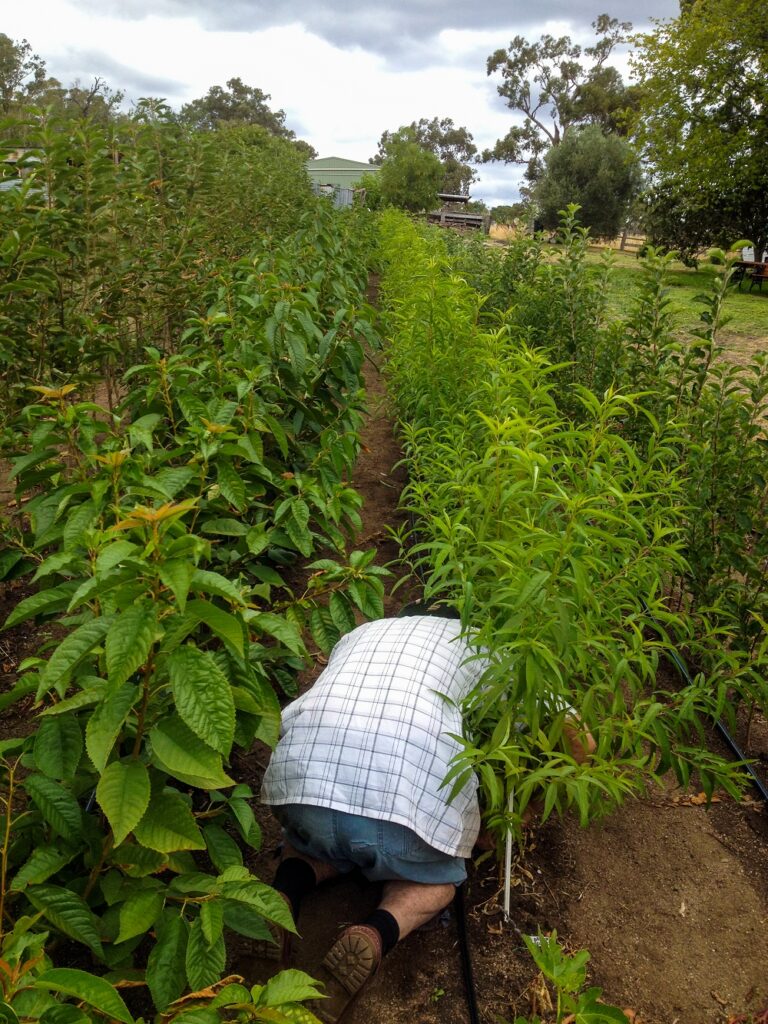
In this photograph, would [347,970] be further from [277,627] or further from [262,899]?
[277,627]

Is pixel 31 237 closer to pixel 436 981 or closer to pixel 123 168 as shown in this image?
pixel 123 168

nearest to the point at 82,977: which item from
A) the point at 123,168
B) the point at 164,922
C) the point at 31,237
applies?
the point at 164,922

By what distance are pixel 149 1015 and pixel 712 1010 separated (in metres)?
1.33

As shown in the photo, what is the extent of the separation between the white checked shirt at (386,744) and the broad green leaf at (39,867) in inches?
23.7

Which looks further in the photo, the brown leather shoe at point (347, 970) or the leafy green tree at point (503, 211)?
the leafy green tree at point (503, 211)

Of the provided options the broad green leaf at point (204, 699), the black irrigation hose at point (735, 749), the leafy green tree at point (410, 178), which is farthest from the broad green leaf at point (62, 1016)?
the leafy green tree at point (410, 178)

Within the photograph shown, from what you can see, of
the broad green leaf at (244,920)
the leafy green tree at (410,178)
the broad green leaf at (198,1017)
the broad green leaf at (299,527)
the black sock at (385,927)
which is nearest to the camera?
the broad green leaf at (198,1017)

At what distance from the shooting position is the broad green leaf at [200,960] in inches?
48.1

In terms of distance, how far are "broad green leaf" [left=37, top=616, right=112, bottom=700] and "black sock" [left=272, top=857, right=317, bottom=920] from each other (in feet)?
2.92

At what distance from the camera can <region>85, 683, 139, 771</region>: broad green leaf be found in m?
1.16

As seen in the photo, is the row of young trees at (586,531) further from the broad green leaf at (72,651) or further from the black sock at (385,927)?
the broad green leaf at (72,651)

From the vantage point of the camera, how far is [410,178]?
28.2 metres

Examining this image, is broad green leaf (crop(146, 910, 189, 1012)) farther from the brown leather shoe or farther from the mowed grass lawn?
the mowed grass lawn

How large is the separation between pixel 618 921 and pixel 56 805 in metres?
1.52
